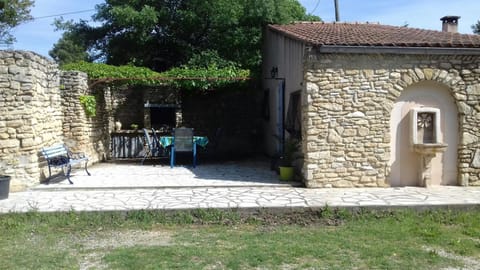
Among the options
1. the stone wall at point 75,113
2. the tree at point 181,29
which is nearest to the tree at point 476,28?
the tree at point 181,29

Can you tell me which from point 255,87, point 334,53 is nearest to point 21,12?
point 255,87

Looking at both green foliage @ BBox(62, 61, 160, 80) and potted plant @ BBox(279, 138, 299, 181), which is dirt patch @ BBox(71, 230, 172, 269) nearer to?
potted plant @ BBox(279, 138, 299, 181)

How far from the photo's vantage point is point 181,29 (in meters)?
15.3

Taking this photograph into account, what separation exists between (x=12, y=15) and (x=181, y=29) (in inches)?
478

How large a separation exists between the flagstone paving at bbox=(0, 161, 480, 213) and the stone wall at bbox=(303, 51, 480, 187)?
400 millimetres

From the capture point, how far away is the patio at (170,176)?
28.0 feet

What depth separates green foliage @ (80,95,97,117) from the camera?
11.0 metres

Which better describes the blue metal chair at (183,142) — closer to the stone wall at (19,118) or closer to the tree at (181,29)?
the stone wall at (19,118)

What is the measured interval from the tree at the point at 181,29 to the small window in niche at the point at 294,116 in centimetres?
445

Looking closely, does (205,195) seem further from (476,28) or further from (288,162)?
(476,28)

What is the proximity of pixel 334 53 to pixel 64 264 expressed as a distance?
5.80 metres

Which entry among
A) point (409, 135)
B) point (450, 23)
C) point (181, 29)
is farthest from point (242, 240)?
point (181, 29)

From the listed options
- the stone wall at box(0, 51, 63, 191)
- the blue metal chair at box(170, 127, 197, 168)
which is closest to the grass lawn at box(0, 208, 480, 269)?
the stone wall at box(0, 51, 63, 191)

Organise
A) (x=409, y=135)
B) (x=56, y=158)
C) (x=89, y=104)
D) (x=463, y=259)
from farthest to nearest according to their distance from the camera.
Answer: (x=89, y=104) → (x=56, y=158) → (x=409, y=135) → (x=463, y=259)
